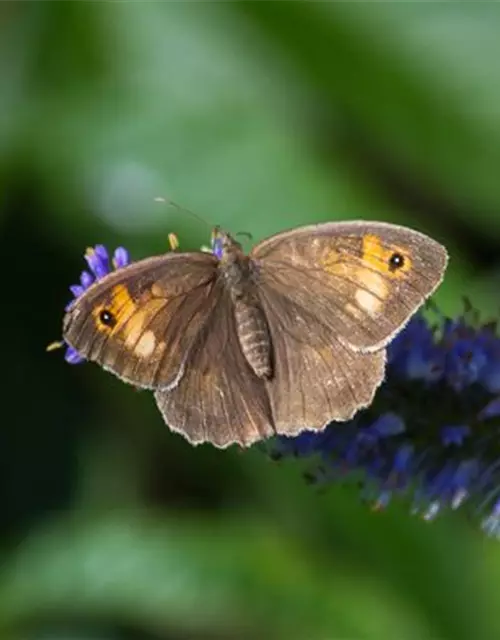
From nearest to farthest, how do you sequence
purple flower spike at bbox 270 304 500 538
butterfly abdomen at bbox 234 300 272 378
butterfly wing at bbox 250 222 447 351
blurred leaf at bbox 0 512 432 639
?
butterfly wing at bbox 250 222 447 351
butterfly abdomen at bbox 234 300 272 378
purple flower spike at bbox 270 304 500 538
blurred leaf at bbox 0 512 432 639

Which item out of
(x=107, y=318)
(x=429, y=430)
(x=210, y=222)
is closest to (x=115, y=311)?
(x=107, y=318)

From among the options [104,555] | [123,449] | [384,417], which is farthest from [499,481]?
[123,449]

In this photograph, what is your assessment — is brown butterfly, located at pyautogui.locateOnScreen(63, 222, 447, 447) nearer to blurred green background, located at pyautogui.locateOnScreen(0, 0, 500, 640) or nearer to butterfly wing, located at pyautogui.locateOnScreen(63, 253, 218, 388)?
butterfly wing, located at pyautogui.locateOnScreen(63, 253, 218, 388)

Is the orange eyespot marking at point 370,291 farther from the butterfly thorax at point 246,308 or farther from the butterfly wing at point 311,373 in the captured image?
the butterfly thorax at point 246,308

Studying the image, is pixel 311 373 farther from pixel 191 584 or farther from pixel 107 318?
pixel 191 584

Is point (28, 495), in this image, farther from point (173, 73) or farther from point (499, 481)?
point (499, 481)

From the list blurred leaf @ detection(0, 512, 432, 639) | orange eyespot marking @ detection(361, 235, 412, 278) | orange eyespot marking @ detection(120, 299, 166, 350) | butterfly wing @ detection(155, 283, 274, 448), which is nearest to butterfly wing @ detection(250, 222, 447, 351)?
orange eyespot marking @ detection(361, 235, 412, 278)
